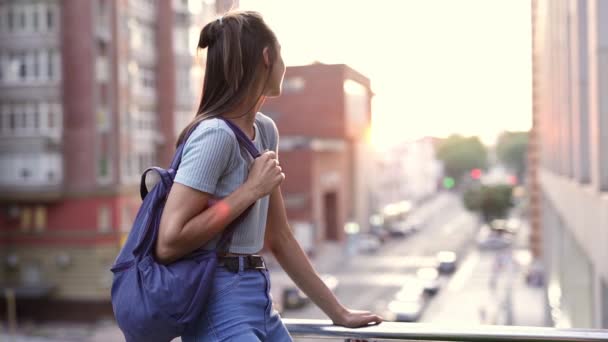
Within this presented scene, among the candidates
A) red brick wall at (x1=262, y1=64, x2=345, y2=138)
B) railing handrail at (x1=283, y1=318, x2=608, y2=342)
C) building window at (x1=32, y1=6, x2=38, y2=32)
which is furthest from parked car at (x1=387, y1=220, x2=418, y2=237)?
railing handrail at (x1=283, y1=318, x2=608, y2=342)

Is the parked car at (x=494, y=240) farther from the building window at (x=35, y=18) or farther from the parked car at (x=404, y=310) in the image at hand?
the building window at (x=35, y=18)

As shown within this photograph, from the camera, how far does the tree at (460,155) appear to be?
25172 mm

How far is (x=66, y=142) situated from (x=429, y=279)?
8.64 metres

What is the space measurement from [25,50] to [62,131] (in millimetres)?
1557

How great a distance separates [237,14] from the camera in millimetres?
1020

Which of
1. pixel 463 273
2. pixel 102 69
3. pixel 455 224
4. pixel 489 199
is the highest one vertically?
pixel 102 69

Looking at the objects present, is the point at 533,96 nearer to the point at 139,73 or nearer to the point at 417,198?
the point at 139,73

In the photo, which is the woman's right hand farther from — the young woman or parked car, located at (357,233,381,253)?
parked car, located at (357,233,381,253)

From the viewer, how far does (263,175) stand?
1.01m

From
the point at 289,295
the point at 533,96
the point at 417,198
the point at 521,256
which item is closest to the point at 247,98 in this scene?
the point at 289,295

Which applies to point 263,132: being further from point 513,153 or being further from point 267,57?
point 513,153

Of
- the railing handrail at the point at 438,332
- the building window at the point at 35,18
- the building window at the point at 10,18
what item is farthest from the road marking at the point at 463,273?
the railing handrail at the point at 438,332

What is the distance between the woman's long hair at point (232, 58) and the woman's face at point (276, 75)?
2 centimetres

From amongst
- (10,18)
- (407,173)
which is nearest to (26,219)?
(10,18)
